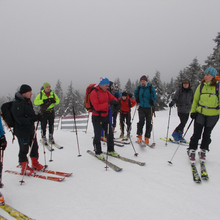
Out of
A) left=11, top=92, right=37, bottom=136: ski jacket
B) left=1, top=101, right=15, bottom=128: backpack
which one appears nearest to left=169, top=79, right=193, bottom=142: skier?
left=11, top=92, right=37, bottom=136: ski jacket

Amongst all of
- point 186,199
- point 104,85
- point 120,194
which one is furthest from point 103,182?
point 104,85

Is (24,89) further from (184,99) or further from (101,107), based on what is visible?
(184,99)

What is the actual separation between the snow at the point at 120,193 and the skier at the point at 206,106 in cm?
80

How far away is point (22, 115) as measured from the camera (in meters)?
3.62

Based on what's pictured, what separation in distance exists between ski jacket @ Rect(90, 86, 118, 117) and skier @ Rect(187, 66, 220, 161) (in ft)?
8.63

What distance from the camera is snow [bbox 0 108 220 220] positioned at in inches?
99.1

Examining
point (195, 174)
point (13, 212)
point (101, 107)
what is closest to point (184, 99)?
point (195, 174)

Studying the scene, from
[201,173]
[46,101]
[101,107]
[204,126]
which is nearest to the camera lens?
[201,173]

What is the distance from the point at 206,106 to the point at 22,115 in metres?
4.84

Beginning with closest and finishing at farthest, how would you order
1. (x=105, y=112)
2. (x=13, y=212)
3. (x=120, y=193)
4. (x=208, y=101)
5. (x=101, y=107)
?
(x=13, y=212) < (x=120, y=193) < (x=208, y=101) < (x=101, y=107) < (x=105, y=112)

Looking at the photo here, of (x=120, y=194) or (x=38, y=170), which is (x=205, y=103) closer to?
(x=120, y=194)

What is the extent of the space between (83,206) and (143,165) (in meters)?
2.15

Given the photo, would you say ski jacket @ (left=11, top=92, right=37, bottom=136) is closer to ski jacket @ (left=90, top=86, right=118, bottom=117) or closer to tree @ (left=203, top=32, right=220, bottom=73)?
ski jacket @ (left=90, top=86, right=118, bottom=117)

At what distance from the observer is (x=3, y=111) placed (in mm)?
3561
